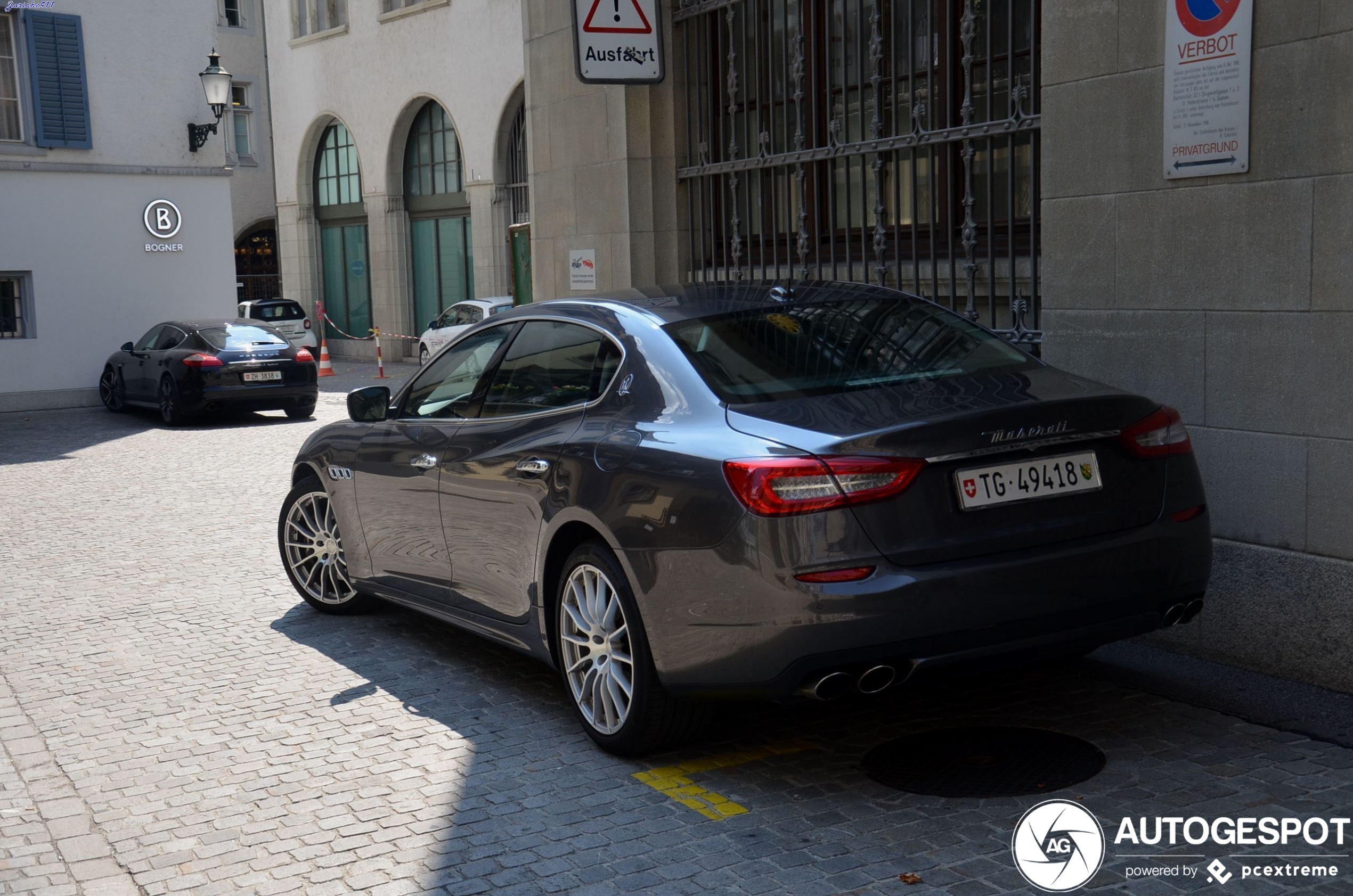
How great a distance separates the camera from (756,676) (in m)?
4.31

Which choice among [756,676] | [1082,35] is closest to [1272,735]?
[756,676]

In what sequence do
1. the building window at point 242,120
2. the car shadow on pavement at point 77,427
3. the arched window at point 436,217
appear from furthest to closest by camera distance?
1. the building window at point 242,120
2. the arched window at point 436,217
3. the car shadow on pavement at point 77,427

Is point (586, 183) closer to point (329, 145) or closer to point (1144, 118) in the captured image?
point (1144, 118)

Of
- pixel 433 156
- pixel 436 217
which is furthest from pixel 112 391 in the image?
pixel 433 156

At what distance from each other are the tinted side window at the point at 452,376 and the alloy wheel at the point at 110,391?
51.3 feet

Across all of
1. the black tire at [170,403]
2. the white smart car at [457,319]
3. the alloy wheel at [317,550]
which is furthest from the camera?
the white smart car at [457,319]

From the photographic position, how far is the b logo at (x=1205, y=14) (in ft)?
18.6

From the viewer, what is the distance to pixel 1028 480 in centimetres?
440

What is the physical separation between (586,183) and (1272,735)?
788 cm

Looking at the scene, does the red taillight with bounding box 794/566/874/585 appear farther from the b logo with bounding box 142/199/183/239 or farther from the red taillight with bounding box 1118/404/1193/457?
the b logo with bounding box 142/199/183/239

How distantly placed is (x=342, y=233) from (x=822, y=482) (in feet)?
108

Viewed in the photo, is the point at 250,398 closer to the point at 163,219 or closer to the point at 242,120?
the point at 163,219

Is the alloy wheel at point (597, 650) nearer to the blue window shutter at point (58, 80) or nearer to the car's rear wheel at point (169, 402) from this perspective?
the car's rear wheel at point (169, 402)

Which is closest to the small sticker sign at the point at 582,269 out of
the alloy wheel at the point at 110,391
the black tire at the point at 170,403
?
the black tire at the point at 170,403
